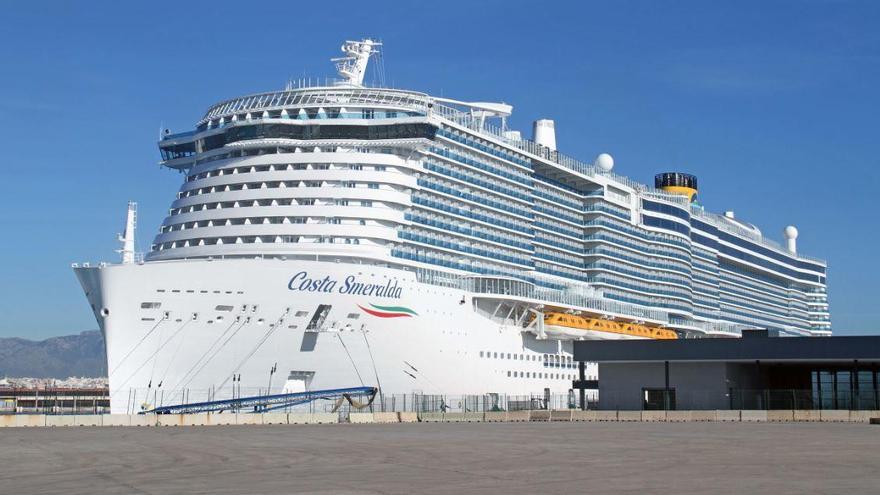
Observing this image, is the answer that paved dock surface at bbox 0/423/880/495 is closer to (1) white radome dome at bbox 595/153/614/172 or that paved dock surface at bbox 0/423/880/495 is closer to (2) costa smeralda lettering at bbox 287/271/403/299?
(2) costa smeralda lettering at bbox 287/271/403/299

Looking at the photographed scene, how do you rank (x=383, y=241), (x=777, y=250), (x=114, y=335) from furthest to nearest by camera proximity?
(x=777, y=250), (x=383, y=241), (x=114, y=335)

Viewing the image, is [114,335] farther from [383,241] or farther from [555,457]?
[555,457]

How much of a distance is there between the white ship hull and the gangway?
0.66 m

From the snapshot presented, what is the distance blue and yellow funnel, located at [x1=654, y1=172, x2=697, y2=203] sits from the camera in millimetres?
104375

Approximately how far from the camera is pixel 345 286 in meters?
49.8

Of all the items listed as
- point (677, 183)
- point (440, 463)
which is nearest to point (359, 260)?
point (440, 463)

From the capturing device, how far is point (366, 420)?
47125mm

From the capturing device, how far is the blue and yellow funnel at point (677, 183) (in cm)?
10438

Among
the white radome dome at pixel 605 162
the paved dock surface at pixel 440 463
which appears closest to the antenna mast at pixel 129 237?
the paved dock surface at pixel 440 463

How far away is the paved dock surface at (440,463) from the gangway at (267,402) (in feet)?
38.4

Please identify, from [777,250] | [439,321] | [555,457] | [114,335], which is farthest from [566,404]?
[777,250]

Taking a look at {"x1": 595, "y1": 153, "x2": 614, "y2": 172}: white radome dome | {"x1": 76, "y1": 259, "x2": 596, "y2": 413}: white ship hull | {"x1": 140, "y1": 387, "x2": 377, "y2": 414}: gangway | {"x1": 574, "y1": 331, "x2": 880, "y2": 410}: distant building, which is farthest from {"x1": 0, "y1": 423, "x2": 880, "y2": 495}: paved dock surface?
{"x1": 595, "y1": 153, "x2": 614, "y2": 172}: white radome dome

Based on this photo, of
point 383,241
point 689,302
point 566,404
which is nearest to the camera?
point 383,241

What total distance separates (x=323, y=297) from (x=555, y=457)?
2671 centimetres
